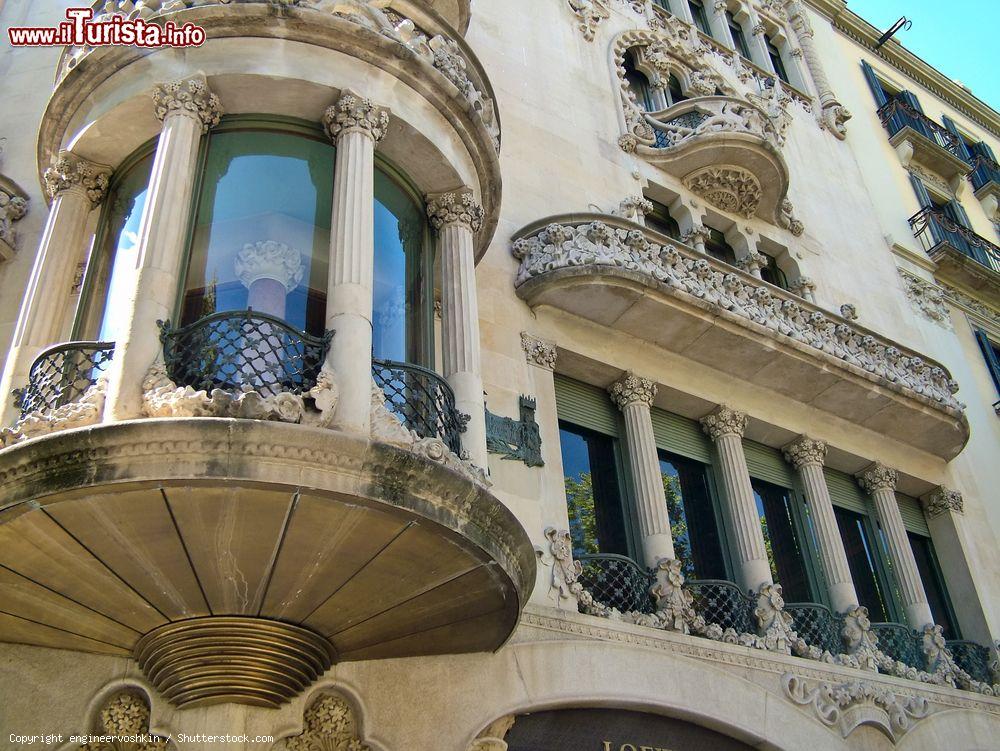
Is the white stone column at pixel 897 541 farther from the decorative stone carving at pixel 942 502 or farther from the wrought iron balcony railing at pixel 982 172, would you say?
the wrought iron balcony railing at pixel 982 172

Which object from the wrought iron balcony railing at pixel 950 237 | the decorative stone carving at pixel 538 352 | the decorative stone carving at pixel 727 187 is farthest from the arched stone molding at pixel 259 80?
the wrought iron balcony railing at pixel 950 237

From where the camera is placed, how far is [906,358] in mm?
15711

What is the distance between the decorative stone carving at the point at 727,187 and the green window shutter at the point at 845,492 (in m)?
4.85

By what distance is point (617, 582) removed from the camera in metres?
11.0

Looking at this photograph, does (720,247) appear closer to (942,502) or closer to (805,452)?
(805,452)

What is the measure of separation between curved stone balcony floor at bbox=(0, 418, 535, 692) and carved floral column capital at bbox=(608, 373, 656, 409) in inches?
185

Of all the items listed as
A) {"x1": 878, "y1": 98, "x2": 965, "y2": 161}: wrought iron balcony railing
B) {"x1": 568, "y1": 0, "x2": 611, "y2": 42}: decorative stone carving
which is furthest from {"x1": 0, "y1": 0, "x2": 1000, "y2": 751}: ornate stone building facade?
{"x1": 878, "y1": 98, "x2": 965, "y2": 161}: wrought iron balcony railing

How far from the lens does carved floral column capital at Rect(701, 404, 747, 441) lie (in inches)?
530

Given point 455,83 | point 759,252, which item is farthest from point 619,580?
point 759,252

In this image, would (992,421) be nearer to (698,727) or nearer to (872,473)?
(872,473)

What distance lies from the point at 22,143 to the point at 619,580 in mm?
8422

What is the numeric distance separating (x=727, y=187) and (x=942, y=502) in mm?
6237

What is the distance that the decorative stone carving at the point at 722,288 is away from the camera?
12641 mm

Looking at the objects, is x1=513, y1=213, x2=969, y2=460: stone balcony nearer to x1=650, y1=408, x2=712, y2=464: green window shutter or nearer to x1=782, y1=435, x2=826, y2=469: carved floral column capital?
x1=782, y1=435, x2=826, y2=469: carved floral column capital
